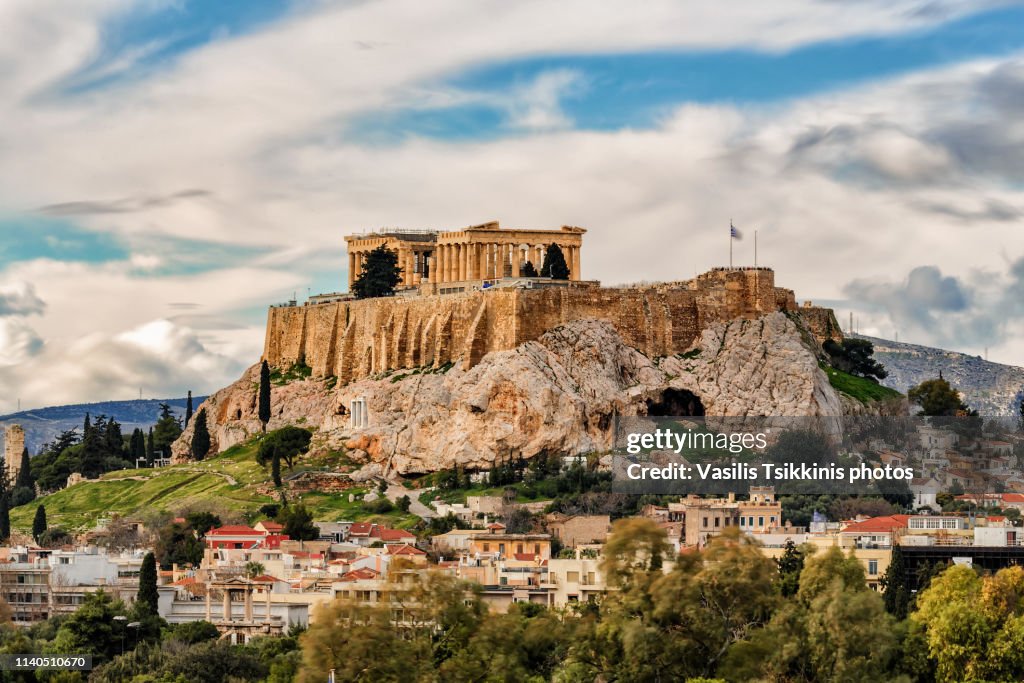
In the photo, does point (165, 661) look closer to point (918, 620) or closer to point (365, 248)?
point (918, 620)

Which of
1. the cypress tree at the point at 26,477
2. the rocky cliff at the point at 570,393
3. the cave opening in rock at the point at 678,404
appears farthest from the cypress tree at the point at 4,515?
the cave opening in rock at the point at 678,404

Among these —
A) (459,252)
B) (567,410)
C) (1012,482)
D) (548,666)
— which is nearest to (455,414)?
(567,410)

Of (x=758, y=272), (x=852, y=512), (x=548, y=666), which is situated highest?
(x=758, y=272)

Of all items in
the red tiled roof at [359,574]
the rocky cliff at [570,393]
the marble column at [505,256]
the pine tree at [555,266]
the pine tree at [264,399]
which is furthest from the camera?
the pine tree at [264,399]

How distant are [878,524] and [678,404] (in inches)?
996

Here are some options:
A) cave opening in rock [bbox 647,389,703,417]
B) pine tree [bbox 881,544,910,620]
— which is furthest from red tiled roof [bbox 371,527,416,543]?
pine tree [bbox 881,544,910,620]

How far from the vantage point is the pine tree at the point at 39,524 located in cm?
12219

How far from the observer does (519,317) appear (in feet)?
409

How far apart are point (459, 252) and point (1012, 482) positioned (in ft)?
106

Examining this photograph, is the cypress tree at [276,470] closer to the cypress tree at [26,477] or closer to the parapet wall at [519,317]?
the parapet wall at [519,317]

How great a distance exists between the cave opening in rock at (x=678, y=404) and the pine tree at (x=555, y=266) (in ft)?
33.6

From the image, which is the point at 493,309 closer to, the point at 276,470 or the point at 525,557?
the point at 276,470

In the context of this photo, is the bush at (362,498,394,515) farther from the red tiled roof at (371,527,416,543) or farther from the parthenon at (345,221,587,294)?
the parthenon at (345,221,587,294)

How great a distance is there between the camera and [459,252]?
5404 inches
